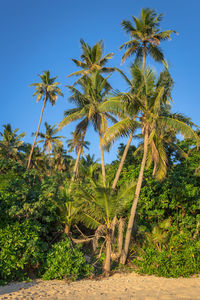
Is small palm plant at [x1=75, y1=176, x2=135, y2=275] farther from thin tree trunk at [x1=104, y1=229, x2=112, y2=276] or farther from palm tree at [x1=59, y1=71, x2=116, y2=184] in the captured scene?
palm tree at [x1=59, y1=71, x2=116, y2=184]

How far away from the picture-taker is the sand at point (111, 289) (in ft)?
20.0

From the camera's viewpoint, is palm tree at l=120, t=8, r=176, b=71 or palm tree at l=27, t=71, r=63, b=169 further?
palm tree at l=27, t=71, r=63, b=169

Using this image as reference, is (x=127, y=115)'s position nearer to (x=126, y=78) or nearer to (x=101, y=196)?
(x=126, y=78)

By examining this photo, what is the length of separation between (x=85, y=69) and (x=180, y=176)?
488 inches

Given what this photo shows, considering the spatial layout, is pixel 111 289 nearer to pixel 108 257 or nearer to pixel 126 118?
pixel 108 257

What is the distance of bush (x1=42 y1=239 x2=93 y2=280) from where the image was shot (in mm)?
7863

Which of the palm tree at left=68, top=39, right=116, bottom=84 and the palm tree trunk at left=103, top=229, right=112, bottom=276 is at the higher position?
the palm tree at left=68, top=39, right=116, bottom=84

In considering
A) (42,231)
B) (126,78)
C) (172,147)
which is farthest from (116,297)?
(172,147)

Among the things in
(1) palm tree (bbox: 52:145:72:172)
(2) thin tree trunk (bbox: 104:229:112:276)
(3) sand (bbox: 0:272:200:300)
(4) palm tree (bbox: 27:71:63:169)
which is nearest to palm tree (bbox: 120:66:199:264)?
(2) thin tree trunk (bbox: 104:229:112:276)

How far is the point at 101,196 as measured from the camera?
823 cm

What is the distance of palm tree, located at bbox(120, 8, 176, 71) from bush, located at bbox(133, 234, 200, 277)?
10700 millimetres

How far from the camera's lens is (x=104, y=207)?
8555mm

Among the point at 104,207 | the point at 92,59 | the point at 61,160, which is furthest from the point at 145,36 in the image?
the point at 61,160

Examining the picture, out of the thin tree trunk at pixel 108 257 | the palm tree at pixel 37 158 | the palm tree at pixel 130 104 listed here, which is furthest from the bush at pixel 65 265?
the palm tree at pixel 37 158
